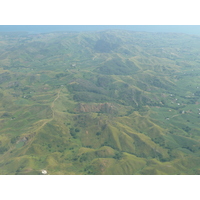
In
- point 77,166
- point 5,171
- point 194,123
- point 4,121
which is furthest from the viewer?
point 194,123

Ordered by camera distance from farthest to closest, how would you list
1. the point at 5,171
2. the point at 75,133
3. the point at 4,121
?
the point at 4,121
the point at 75,133
the point at 5,171

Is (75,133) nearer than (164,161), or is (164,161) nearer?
(164,161)

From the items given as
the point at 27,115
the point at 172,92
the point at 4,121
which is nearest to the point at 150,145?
the point at 27,115

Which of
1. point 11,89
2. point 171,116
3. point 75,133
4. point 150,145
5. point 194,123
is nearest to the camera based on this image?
point 150,145

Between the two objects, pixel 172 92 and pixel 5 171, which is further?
pixel 172 92

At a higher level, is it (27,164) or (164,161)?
(27,164)

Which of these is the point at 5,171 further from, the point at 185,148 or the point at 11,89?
the point at 11,89

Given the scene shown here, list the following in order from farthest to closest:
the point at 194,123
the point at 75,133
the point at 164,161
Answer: the point at 194,123 < the point at 75,133 < the point at 164,161

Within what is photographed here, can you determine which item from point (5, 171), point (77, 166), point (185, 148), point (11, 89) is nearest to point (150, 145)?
point (185, 148)

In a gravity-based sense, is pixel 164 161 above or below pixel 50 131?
below

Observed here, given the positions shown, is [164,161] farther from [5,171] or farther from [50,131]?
[5,171]
